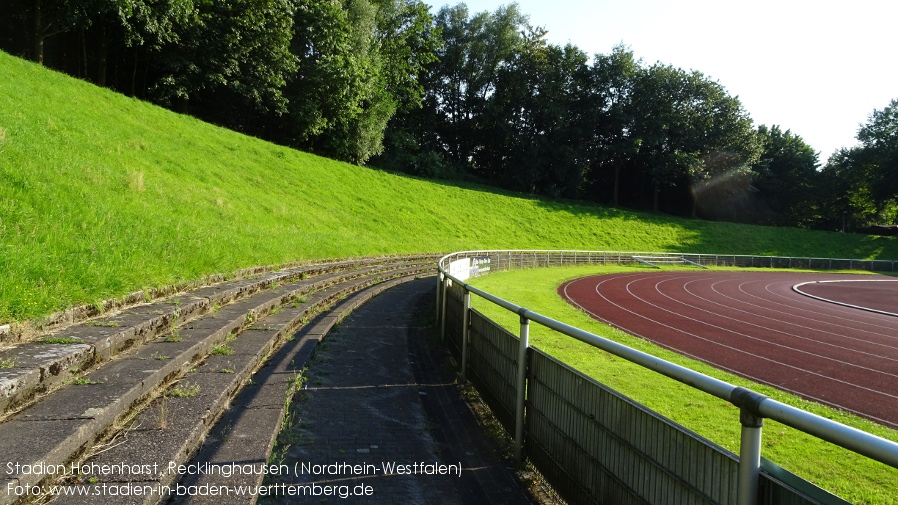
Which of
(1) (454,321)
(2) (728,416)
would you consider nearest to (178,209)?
(1) (454,321)

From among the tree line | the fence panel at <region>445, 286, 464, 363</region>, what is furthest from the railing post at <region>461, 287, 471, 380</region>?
the tree line

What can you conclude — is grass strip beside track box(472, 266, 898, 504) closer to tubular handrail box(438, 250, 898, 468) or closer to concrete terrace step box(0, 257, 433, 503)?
tubular handrail box(438, 250, 898, 468)

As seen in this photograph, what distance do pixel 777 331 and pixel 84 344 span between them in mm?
14933

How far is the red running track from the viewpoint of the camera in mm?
9047

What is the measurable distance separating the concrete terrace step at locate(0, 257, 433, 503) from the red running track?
7.93 metres

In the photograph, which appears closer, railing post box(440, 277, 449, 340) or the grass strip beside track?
the grass strip beside track

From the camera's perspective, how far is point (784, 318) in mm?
16516

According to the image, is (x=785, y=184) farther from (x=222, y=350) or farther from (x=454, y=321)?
(x=222, y=350)

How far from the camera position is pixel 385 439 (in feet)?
16.1

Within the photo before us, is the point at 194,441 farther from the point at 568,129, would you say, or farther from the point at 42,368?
the point at 568,129

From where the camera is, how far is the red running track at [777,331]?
29.7ft

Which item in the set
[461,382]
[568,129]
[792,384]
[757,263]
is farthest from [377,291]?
[568,129]

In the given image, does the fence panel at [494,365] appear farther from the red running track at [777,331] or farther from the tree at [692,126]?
the tree at [692,126]

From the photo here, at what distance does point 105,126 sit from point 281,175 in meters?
10.1
